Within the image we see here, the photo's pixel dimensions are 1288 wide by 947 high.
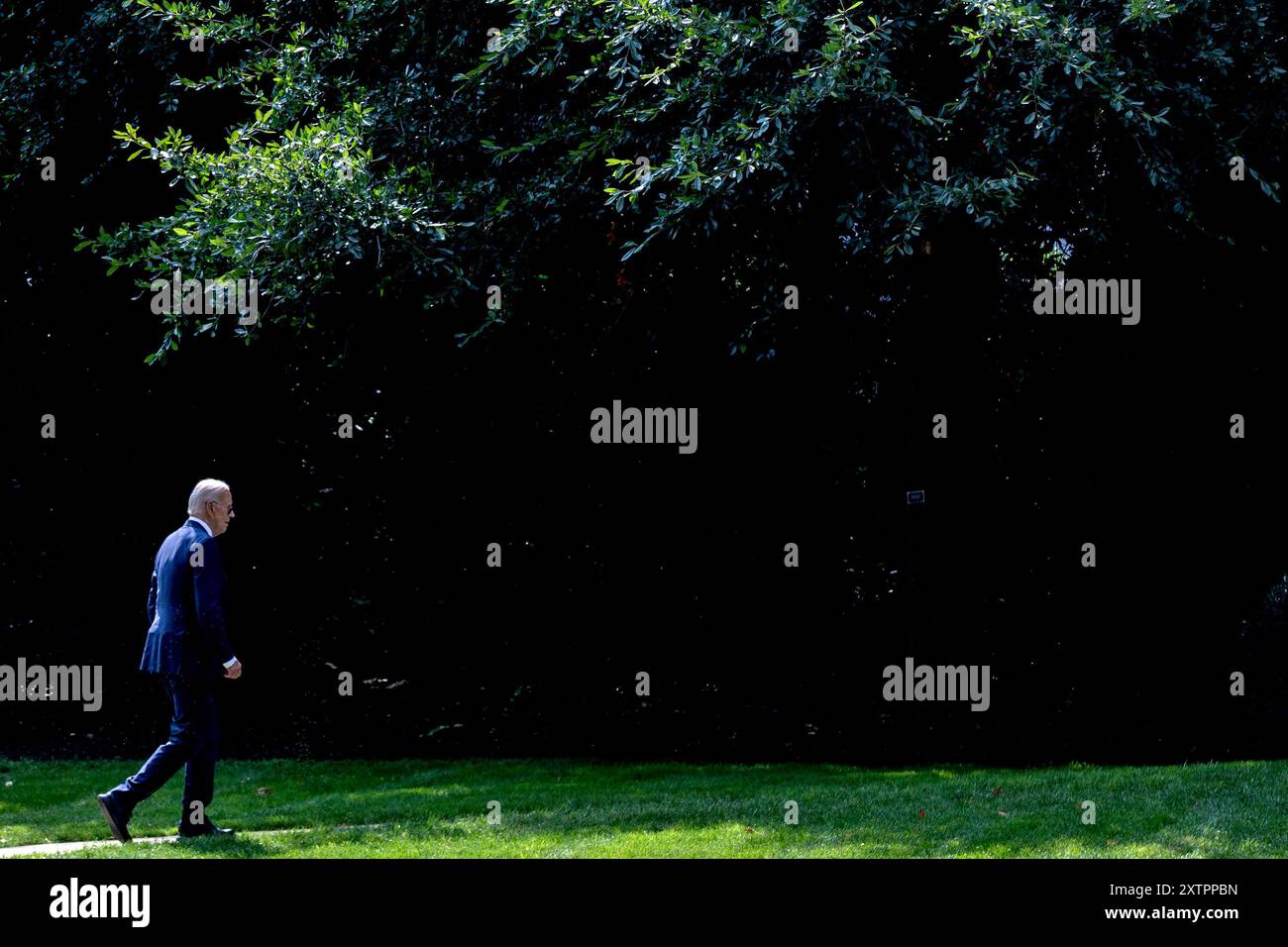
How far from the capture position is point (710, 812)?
28.1 feet

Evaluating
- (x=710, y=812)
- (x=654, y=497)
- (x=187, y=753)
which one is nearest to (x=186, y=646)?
(x=187, y=753)

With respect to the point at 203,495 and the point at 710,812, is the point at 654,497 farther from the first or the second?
the point at 203,495

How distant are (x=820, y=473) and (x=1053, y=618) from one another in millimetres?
2879

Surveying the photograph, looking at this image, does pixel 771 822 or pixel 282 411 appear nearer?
pixel 771 822

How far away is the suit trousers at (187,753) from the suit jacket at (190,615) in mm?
100

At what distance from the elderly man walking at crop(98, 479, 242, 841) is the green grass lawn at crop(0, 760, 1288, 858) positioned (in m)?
0.37

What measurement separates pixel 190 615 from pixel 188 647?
0.57 feet

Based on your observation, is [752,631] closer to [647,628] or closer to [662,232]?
[647,628]

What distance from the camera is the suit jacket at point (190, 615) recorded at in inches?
294

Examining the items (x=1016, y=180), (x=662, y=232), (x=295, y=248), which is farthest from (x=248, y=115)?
(x=1016, y=180)

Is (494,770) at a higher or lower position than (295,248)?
lower

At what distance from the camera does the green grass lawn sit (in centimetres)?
725

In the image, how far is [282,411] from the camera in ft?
48.8

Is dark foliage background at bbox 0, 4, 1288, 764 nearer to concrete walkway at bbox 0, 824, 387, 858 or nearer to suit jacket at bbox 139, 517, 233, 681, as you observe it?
suit jacket at bbox 139, 517, 233, 681
